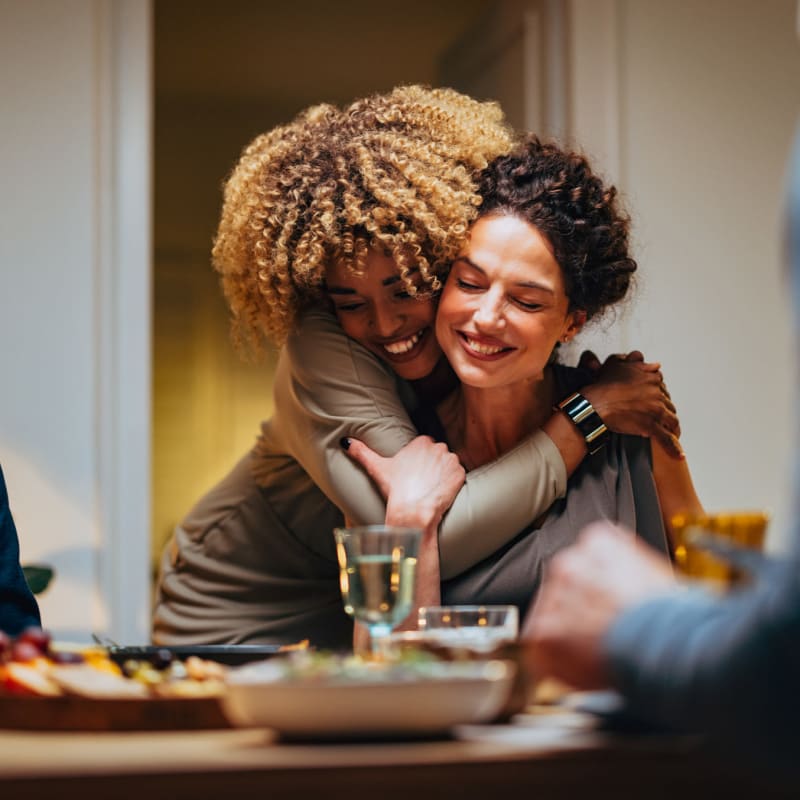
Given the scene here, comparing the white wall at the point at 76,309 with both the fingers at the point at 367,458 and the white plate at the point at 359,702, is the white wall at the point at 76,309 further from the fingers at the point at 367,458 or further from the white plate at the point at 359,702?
the white plate at the point at 359,702

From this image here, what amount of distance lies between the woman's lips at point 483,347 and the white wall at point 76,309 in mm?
1677

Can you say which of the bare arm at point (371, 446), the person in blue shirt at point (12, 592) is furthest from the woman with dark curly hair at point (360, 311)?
the person in blue shirt at point (12, 592)

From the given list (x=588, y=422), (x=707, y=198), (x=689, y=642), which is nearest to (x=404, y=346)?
(x=588, y=422)

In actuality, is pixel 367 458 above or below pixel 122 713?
above

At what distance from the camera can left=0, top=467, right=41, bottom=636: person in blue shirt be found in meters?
1.84

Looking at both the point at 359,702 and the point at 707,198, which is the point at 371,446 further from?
the point at 707,198

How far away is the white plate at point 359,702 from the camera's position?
34.9 inches

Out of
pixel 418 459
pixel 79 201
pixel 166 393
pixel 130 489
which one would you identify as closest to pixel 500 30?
pixel 79 201

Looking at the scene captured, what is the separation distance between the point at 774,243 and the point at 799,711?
3443 mm

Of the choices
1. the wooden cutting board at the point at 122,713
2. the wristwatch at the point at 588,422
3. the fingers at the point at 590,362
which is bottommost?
the wooden cutting board at the point at 122,713

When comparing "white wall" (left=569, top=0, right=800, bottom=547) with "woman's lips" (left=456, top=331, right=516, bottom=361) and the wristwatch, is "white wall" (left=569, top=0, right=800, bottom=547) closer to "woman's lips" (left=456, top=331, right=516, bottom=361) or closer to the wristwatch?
the wristwatch

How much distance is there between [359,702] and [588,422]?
4.32ft

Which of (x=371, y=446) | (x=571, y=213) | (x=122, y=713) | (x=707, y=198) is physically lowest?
(x=122, y=713)

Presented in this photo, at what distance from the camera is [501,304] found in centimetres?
205
